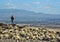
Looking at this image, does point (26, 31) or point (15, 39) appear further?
point (26, 31)

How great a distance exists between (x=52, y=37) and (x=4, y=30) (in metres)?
4.89

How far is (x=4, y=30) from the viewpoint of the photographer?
33250 millimetres

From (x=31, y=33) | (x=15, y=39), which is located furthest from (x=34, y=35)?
(x=15, y=39)

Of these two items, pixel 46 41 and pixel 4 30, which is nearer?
pixel 46 41

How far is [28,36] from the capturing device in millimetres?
31328

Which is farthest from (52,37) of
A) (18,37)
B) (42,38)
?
(18,37)

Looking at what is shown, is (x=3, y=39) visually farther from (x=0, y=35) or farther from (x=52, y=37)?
(x=52, y=37)

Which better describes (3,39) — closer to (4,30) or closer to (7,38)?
(7,38)

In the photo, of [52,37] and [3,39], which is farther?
[52,37]

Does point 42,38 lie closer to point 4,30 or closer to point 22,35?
point 22,35

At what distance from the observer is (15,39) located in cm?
3005

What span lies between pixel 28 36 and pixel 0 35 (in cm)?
261

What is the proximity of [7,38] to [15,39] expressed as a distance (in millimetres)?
818

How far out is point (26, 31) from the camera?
32.7 m
